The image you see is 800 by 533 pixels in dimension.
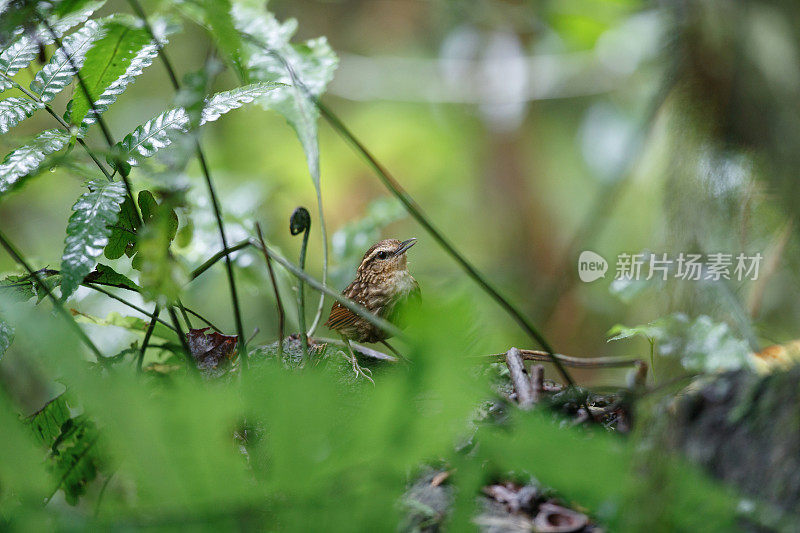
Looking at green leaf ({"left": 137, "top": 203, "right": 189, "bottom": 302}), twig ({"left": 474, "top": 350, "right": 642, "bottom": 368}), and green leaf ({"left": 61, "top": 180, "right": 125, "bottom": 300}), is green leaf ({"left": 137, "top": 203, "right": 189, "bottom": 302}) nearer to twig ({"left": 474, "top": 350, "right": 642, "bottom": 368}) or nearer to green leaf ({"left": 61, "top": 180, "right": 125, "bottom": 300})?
green leaf ({"left": 61, "top": 180, "right": 125, "bottom": 300})

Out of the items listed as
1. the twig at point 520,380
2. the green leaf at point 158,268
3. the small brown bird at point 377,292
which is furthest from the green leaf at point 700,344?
the green leaf at point 158,268

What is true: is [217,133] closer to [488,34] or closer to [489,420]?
[488,34]

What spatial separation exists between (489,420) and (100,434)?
1.14 ft

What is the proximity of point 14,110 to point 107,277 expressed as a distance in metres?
0.18

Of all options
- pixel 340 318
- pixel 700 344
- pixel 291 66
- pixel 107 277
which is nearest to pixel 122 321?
pixel 107 277

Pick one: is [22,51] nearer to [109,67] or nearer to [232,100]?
[109,67]

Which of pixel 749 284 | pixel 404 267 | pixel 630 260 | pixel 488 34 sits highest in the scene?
pixel 488 34

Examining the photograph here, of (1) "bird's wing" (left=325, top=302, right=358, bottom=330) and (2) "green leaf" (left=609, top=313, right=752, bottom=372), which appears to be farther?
(1) "bird's wing" (left=325, top=302, right=358, bottom=330)

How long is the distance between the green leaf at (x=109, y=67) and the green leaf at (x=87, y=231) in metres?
0.11

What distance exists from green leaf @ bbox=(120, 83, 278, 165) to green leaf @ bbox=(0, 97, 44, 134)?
0.10 m

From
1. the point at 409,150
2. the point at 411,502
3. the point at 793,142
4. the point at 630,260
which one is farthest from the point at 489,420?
the point at 409,150

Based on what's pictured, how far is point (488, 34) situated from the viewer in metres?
3.13

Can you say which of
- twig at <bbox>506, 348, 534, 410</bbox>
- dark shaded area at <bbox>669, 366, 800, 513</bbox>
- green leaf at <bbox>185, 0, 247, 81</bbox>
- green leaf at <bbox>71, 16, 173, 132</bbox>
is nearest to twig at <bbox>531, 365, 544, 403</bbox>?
twig at <bbox>506, 348, 534, 410</bbox>

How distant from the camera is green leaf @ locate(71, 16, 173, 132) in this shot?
1.97 feet
